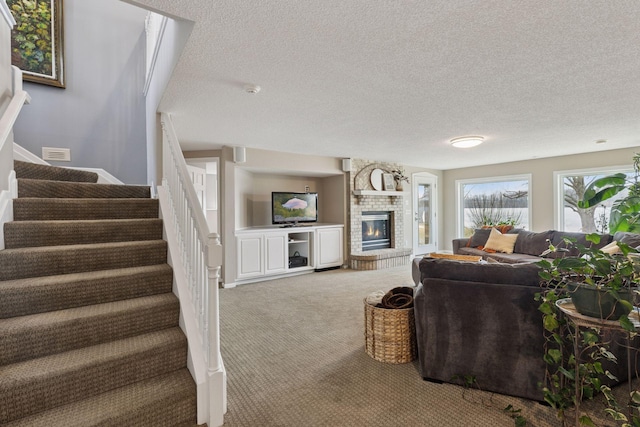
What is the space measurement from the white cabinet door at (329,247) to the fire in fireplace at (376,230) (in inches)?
28.7

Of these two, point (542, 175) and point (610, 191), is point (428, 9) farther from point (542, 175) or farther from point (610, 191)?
point (542, 175)

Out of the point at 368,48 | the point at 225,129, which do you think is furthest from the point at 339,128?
the point at 368,48

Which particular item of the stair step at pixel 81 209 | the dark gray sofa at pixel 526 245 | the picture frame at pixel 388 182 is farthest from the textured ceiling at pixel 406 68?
the picture frame at pixel 388 182

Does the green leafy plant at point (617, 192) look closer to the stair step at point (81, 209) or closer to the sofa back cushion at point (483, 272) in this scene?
the sofa back cushion at point (483, 272)

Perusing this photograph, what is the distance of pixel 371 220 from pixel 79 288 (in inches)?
212

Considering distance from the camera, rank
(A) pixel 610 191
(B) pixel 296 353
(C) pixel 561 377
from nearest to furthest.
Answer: (C) pixel 561 377, (A) pixel 610 191, (B) pixel 296 353

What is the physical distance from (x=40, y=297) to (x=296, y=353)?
176 centimetres

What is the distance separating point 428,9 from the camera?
152 centimetres

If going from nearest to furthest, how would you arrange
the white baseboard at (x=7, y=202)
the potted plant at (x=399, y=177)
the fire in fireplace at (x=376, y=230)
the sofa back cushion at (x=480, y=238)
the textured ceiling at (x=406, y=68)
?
the textured ceiling at (x=406, y=68) → the white baseboard at (x=7, y=202) → the sofa back cushion at (x=480, y=238) → the fire in fireplace at (x=376, y=230) → the potted plant at (x=399, y=177)

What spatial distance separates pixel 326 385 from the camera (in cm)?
204

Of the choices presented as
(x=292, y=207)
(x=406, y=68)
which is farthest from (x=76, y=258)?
(x=292, y=207)

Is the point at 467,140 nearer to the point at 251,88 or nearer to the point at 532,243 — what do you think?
the point at 532,243

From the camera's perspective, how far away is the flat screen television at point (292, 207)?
17.8 feet

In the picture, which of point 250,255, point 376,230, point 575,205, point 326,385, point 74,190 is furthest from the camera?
point 376,230
